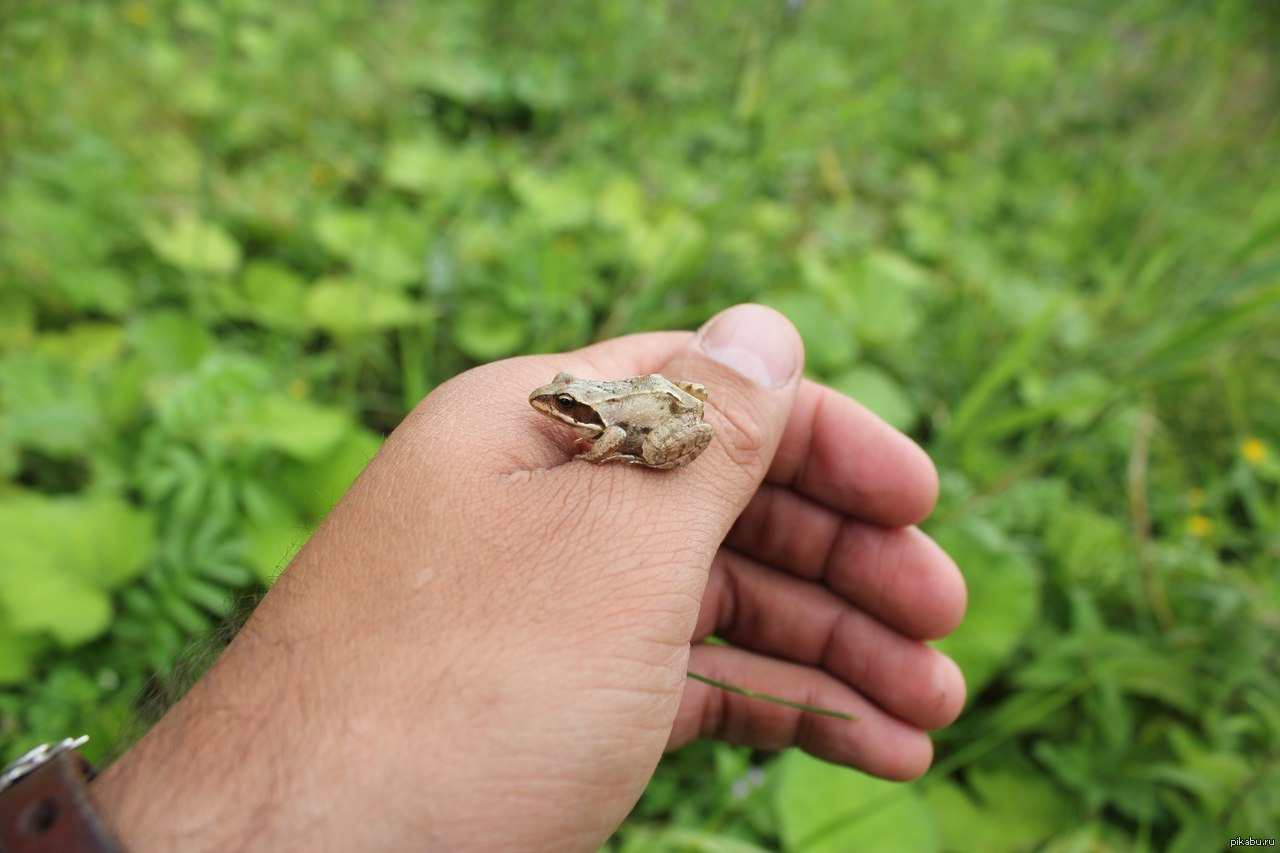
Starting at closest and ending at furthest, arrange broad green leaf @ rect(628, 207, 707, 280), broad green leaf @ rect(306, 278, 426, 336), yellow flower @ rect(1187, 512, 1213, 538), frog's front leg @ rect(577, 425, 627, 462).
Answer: frog's front leg @ rect(577, 425, 627, 462) < yellow flower @ rect(1187, 512, 1213, 538) < broad green leaf @ rect(306, 278, 426, 336) < broad green leaf @ rect(628, 207, 707, 280)

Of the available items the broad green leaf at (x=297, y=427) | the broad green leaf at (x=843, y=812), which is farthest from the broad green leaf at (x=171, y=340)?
the broad green leaf at (x=843, y=812)

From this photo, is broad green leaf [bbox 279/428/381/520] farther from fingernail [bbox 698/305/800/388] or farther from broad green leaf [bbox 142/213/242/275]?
fingernail [bbox 698/305/800/388]

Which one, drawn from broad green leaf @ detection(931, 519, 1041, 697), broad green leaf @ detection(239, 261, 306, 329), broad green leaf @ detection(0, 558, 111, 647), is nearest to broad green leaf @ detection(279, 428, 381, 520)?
broad green leaf @ detection(0, 558, 111, 647)

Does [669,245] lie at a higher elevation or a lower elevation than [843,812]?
higher

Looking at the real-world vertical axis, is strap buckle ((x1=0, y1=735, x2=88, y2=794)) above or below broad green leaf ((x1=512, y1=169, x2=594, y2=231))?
below

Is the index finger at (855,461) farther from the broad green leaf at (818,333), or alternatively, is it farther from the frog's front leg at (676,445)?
the broad green leaf at (818,333)

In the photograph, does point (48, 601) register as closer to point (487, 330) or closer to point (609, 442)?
point (609, 442)

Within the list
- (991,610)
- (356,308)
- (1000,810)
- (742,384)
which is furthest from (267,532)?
(1000,810)

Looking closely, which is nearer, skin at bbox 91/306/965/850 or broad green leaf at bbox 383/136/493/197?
skin at bbox 91/306/965/850
